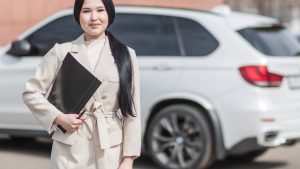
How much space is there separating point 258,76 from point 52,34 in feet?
7.94

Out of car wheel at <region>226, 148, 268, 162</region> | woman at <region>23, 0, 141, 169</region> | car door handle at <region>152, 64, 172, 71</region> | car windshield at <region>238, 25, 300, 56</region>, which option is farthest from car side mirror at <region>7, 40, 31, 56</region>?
woman at <region>23, 0, 141, 169</region>

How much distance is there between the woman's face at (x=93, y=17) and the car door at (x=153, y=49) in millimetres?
4329

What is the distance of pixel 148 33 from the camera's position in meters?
8.28

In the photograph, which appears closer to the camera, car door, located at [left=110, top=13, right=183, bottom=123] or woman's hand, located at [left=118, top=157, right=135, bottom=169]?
woman's hand, located at [left=118, top=157, right=135, bottom=169]

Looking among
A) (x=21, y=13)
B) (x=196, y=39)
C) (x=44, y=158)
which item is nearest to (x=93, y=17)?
(x=196, y=39)

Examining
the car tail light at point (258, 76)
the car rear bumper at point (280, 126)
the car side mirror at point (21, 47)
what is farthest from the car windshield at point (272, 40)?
the car side mirror at point (21, 47)

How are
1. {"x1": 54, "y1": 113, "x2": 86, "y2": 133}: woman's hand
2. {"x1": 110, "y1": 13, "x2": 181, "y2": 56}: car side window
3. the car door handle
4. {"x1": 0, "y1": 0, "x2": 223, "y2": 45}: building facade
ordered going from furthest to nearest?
{"x1": 0, "y1": 0, "x2": 223, "y2": 45}: building facade
{"x1": 110, "y1": 13, "x2": 181, "y2": 56}: car side window
the car door handle
{"x1": 54, "y1": 113, "x2": 86, "y2": 133}: woman's hand

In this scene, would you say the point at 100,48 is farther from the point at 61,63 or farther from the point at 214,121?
the point at 214,121

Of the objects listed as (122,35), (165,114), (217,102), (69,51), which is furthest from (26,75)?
(69,51)

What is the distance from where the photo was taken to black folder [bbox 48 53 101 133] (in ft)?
Result: 11.6

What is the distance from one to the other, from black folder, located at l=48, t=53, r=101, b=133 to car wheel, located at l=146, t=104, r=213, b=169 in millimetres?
4217

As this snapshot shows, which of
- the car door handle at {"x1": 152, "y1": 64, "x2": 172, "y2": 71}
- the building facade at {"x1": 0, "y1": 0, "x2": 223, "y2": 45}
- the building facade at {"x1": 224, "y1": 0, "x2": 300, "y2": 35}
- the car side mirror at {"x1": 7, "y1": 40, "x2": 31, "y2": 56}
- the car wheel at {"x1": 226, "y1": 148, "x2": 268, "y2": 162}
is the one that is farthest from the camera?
the building facade at {"x1": 224, "y1": 0, "x2": 300, "y2": 35}

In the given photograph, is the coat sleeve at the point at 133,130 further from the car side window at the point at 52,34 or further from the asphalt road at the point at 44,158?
the car side window at the point at 52,34

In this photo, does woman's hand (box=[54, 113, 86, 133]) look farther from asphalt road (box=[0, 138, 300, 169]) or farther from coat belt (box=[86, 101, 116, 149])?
asphalt road (box=[0, 138, 300, 169])
